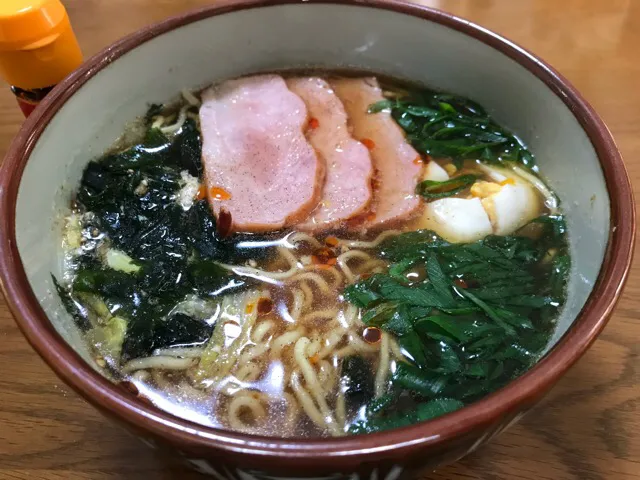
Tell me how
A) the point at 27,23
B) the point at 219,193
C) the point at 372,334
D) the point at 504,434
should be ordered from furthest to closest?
1. the point at 219,193
2. the point at 27,23
3. the point at 372,334
4. the point at 504,434

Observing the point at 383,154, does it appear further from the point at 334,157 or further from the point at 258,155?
the point at 258,155

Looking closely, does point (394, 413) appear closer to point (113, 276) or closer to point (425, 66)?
point (113, 276)

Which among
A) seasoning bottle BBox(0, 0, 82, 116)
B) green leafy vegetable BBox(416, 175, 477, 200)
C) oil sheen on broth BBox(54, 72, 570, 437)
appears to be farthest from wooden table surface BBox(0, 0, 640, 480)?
seasoning bottle BBox(0, 0, 82, 116)

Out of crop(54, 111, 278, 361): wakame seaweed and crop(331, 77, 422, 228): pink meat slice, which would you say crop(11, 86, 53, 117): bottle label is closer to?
crop(54, 111, 278, 361): wakame seaweed

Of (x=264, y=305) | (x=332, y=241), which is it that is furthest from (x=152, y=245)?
(x=332, y=241)

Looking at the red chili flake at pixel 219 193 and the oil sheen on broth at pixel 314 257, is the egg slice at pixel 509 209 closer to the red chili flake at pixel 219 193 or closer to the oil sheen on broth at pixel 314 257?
the oil sheen on broth at pixel 314 257

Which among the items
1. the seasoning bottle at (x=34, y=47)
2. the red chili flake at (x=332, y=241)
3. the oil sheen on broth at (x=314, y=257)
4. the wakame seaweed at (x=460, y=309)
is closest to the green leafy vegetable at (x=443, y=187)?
the oil sheen on broth at (x=314, y=257)
